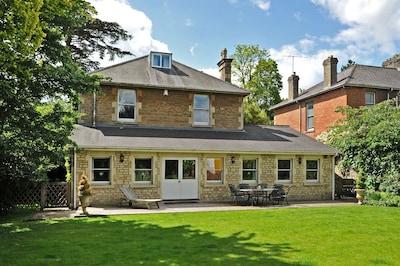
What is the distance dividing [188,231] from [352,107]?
17794 mm

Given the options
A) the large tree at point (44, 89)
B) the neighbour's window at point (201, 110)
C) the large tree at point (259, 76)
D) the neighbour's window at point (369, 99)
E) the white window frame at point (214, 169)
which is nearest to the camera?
the large tree at point (44, 89)

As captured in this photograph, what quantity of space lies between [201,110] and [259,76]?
80.6ft

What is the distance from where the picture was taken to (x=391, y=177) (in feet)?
59.0

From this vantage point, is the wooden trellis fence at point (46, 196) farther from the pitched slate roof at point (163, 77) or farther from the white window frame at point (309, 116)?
the white window frame at point (309, 116)

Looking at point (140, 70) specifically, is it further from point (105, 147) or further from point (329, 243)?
point (329, 243)

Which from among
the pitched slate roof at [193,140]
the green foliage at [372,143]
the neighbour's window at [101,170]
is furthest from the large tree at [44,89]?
the green foliage at [372,143]

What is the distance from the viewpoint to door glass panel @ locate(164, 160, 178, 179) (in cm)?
1758

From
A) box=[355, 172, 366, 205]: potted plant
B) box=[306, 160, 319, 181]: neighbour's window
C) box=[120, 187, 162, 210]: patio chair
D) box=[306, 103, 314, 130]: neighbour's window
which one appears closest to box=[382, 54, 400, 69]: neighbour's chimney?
box=[306, 103, 314, 130]: neighbour's window

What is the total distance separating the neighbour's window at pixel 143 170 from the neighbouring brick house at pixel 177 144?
47mm

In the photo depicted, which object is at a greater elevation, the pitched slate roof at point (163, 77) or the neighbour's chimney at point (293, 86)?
the neighbour's chimney at point (293, 86)

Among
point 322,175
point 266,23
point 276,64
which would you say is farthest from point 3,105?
point 276,64

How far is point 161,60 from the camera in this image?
2192 cm

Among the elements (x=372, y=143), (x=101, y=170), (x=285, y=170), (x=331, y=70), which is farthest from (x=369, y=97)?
(x=101, y=170)

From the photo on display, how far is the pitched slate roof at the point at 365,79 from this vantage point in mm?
24547
